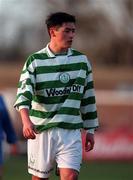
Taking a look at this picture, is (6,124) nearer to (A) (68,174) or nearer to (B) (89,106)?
(B) (89,106)

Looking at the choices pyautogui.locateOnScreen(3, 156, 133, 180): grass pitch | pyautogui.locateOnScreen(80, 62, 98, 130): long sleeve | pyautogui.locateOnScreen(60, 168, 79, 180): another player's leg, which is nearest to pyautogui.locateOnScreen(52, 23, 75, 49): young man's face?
pyautogui.locateOnScreen(80, 62, 98, 130): long sleeve

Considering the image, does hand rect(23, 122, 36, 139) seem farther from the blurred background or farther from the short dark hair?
the blurred background

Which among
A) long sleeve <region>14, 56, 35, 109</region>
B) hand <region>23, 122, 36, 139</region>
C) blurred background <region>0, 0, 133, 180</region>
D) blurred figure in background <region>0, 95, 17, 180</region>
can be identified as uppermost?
long sleeve <region>14, 56, 35, 109</region>

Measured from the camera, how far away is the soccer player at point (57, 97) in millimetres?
10586

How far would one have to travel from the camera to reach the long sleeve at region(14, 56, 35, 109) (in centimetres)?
1041

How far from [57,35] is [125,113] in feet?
94.9

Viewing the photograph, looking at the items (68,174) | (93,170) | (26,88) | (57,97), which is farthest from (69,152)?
(93,170)

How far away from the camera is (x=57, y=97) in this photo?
10586 millimetres

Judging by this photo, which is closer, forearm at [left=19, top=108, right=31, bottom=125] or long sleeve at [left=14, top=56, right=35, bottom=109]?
forearm at [left=19, top=108, right=31, bottom=125]

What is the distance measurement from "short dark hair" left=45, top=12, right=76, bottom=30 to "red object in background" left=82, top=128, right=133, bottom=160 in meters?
17.3

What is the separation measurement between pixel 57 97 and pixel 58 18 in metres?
0.83

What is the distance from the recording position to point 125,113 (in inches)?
1553

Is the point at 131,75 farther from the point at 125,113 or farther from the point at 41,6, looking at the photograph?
the point at 125,113

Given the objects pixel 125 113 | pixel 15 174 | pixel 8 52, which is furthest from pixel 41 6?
pixel 15 174
